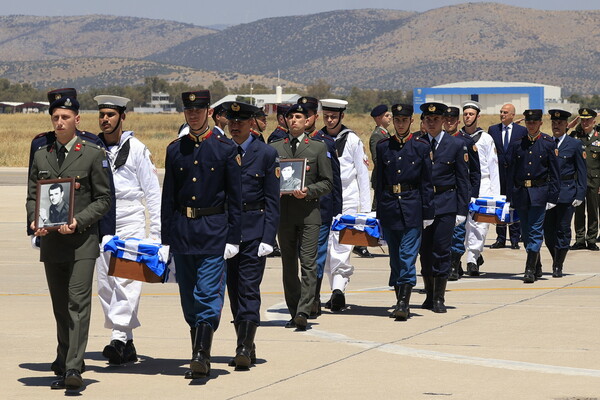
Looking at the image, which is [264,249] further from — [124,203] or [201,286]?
[124,203]

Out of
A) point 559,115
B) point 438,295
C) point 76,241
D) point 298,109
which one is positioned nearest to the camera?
point 76,241

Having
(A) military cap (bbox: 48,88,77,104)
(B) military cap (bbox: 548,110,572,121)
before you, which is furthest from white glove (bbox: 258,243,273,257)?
(B) military cap (bbox: 548,110,572,121)

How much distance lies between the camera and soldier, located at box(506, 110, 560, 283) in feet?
51.5

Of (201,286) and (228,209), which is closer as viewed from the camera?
(201,286)

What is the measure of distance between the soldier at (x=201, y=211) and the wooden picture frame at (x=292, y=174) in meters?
2.41

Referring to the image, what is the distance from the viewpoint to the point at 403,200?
12531 mm

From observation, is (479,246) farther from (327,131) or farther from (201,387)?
(201,387)

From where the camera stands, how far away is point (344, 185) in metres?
14.2

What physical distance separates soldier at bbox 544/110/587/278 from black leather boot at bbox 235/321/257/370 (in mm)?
7392

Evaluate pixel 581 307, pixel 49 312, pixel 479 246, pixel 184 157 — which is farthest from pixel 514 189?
pixel 184 157

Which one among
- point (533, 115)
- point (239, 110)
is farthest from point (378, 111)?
point (239, 110)

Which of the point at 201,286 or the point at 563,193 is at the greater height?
the point at 563,193

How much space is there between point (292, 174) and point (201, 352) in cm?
322

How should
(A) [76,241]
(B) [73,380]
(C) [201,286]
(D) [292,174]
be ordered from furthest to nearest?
(D) [292,174], (C) [201,286], (A) [76,241], (B) [73,380]
